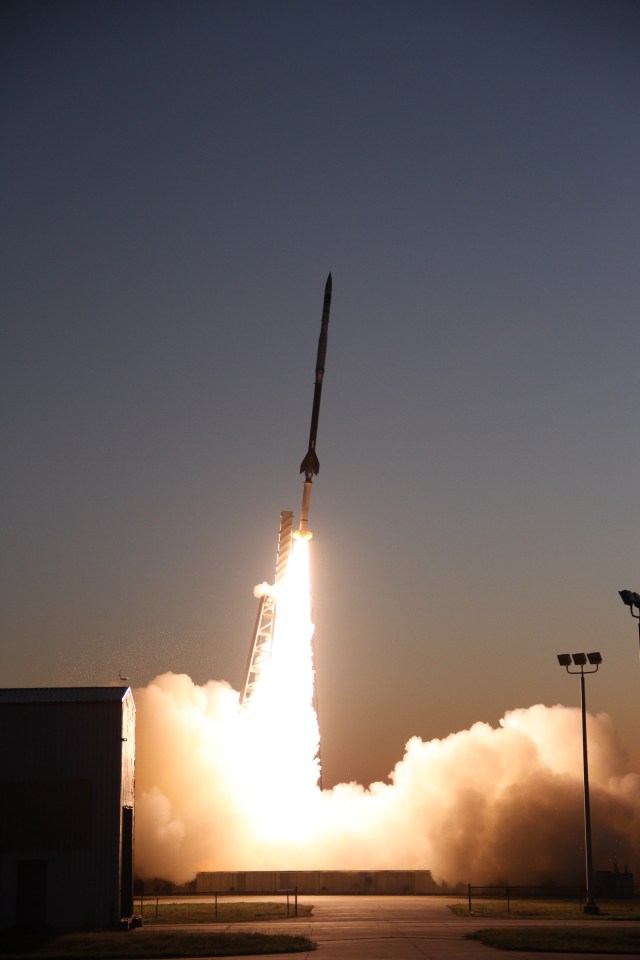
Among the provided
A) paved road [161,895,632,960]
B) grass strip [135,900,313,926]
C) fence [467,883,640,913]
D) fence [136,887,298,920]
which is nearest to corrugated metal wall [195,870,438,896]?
fence [136,887,298,920]

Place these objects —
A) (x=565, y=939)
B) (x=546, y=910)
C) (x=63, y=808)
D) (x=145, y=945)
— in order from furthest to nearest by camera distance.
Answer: (x=546, y=910) < (x=63, y=808) < (x=565, y=939) < (x=145, y=945)

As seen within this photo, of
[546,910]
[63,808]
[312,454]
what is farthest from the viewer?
[312,454]

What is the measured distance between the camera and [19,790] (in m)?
52.8

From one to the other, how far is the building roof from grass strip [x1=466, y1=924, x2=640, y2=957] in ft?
58.8

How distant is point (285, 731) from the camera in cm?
7944

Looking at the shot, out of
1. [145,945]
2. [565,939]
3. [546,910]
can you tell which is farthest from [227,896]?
[565,939]

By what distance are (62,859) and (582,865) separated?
3962cm

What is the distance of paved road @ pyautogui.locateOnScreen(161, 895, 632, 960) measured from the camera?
38.2 metres

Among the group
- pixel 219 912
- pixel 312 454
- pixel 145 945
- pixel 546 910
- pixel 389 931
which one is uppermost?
pixel 312 454

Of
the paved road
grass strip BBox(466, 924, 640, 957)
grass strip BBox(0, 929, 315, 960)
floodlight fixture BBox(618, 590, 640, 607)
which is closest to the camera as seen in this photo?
the paved road

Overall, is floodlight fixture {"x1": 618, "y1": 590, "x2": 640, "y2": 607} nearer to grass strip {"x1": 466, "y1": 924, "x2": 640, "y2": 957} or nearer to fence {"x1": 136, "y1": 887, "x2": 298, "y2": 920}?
grass strip {"x1": 466, "y1": 924, "x2": 640, "y2": 957}

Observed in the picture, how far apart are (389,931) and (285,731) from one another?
33.1 m

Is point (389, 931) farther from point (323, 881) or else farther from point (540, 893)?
point (540, 893)

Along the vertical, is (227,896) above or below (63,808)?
below
